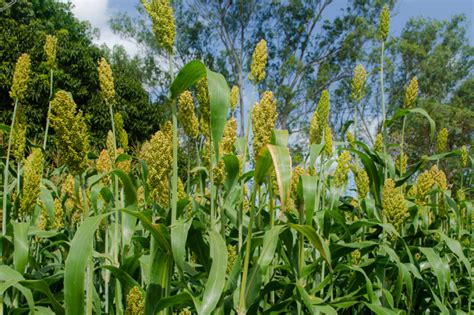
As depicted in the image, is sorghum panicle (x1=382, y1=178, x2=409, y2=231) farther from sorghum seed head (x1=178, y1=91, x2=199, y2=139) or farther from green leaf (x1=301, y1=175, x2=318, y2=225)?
sorghum seed head (x1=178, y1=91, x2=199, y2=139)

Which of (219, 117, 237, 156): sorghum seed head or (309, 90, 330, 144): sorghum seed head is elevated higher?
(309, 90, 330, 144): sorghum seed head

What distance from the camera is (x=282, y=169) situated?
96 cm

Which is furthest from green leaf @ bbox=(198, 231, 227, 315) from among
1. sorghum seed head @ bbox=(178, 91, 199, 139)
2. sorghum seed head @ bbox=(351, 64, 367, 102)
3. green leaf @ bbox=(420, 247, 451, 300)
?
sorghum seed head @ bbox=(351, 64, 367, 102)

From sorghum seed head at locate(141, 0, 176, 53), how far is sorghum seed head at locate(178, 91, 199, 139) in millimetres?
207

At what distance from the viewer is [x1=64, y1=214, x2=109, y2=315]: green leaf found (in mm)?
857

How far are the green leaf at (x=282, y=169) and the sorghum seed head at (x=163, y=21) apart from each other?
1.27 feet

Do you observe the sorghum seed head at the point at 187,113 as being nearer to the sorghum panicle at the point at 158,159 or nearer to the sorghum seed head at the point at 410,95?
the sorghum panicle at the point at 158,159

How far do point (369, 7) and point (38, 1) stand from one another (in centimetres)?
1278

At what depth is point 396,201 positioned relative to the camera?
1614 millimetres

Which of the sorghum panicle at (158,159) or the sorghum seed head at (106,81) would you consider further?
the sorghum seed head at (106,81)

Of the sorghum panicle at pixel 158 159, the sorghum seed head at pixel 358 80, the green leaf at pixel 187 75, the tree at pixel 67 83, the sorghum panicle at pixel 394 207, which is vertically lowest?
the sorghum panicle at pixel 394 207

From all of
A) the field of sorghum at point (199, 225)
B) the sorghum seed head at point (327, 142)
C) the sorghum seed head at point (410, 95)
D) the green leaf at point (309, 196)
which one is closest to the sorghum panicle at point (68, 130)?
the field of sorghum at point (199, 225)

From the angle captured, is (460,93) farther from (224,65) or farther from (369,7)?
(224,65)

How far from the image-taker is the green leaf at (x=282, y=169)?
3.13 ft
